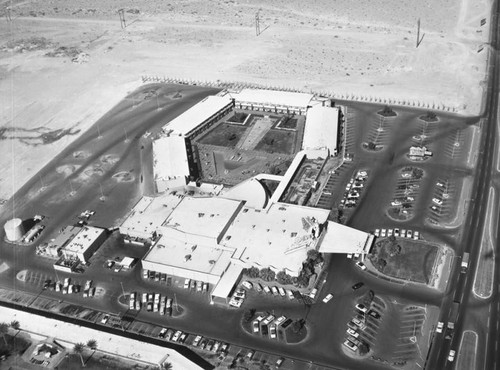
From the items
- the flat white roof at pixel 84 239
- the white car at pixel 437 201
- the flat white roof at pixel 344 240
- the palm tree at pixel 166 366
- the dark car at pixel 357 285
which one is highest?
the flat white roof at pixel 84 239

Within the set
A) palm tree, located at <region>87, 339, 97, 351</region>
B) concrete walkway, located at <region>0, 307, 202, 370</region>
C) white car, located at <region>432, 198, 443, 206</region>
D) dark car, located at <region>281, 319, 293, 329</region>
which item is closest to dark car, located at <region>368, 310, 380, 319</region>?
dark car, located at <region>281, 319, 293, 329</region>

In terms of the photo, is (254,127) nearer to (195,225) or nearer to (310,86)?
(310,86)

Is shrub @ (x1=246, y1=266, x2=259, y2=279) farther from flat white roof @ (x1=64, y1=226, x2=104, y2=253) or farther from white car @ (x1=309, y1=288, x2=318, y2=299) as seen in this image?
flat white roof @ (x1=64, y1=226, x2=104, y2=253)

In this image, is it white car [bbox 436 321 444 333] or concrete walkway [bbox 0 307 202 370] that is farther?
white car [bbox 436 321 444 333]

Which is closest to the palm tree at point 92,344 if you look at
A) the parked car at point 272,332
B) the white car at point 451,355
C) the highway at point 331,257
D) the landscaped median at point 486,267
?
the highway at point 331,257

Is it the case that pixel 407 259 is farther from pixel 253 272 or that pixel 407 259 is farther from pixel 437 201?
pixel 253 272

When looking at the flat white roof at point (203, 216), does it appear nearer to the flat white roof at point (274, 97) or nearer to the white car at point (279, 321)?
the white car at point (279, 321)
